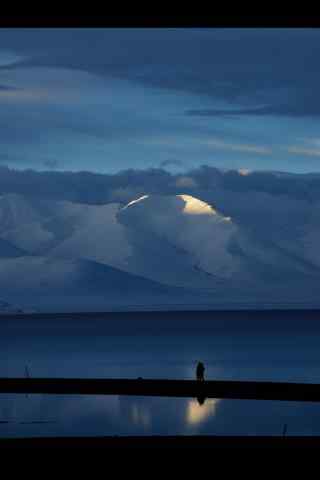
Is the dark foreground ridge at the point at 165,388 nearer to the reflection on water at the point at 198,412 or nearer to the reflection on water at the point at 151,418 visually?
the reflection on water at the point at 151,418

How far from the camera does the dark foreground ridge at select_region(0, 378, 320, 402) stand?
7312 mm

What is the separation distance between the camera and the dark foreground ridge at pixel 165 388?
7312 mm

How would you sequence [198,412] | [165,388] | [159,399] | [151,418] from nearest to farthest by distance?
[165,388] < [151,418] < [198,412] < [159,399]

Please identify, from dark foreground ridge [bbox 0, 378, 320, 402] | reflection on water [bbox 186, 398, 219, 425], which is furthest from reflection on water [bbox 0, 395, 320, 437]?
dark foreground ridge [bbox 0, 378, 320, 402]

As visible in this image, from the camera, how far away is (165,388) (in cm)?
798
